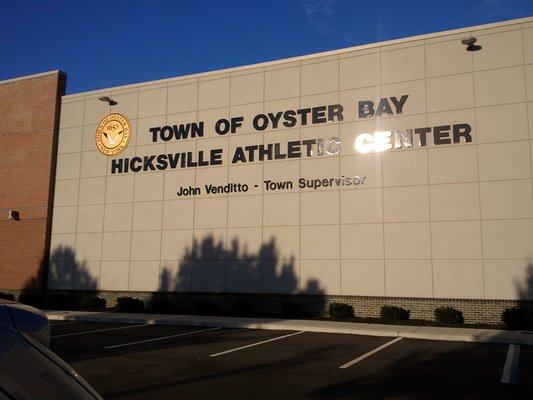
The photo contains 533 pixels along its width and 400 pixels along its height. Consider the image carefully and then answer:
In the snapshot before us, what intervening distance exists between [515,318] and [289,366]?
9.92 meters

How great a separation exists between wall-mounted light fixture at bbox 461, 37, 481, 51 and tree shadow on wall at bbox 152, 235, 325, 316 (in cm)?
1042

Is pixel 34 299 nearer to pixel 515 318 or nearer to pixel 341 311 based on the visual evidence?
pixel 341 311

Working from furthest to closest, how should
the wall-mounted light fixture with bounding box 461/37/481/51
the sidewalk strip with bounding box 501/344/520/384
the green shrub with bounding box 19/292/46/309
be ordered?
the green shrub with bounding box 19/292/46/309
the wall-mounted light fixture with bounding box 461/37/481/51
the sidewalk strip with bounding box 501/344/520/384

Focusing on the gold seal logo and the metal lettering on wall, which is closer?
the metal lettering on wall

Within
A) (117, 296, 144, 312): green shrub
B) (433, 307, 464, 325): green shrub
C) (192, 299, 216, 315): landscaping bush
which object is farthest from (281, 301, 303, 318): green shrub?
(117, 296, 144, 312): green shrub

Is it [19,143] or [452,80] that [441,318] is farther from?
[19,143]

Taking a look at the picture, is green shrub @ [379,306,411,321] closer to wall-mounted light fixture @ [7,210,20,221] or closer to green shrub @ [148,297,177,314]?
green shrub @ [148,297,177,314]

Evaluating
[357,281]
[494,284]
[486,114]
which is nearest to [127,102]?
[357,281]

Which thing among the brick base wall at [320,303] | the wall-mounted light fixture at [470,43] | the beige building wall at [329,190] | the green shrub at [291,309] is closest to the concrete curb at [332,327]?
the green shrub at [291,309]

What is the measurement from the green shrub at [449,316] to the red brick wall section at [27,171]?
18503mm

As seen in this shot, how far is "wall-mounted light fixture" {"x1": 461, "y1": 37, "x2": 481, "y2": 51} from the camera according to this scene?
20141mm

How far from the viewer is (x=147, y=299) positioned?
24.6 meters

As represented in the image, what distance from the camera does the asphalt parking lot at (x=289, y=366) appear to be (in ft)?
29.6

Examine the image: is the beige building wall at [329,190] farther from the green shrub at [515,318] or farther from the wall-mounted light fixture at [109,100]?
the green shrub at [515,318]
